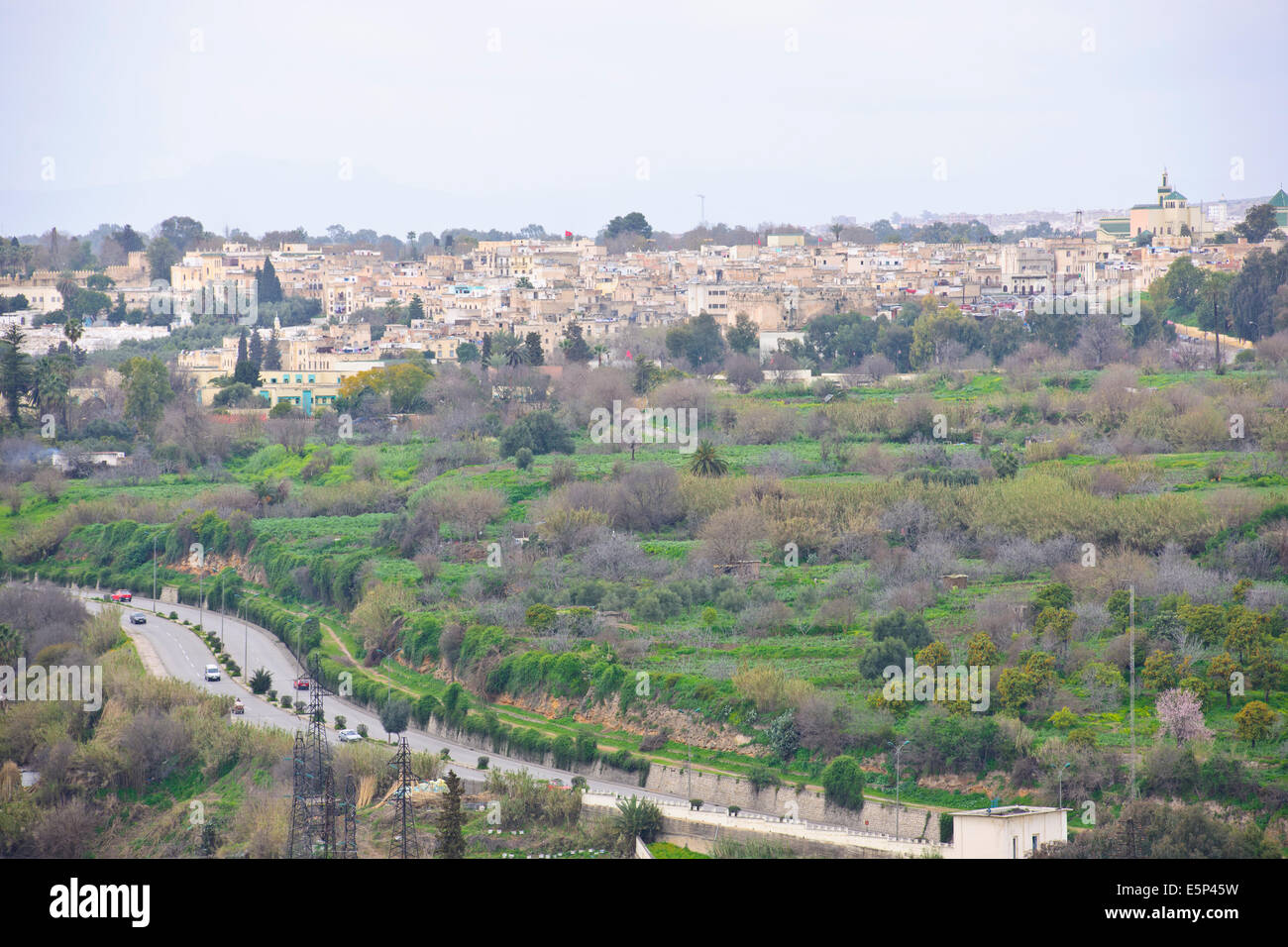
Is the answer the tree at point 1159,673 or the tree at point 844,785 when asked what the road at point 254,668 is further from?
the tree at point 1159,673

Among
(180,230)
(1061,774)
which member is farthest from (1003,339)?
(180,230)

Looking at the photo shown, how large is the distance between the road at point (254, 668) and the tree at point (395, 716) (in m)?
0.13

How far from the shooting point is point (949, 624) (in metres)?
25.4

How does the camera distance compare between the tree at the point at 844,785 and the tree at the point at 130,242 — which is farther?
the tree at the point at 130,242

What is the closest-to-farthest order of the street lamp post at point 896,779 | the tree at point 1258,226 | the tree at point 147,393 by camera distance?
the street lamp post at point 896,779, the tree at point 147,393, the tree at point 1258,226

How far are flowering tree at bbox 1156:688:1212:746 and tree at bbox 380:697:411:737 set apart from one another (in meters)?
10.4

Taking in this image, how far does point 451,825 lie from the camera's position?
59.3 feet

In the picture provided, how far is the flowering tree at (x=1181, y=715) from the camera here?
20.0m

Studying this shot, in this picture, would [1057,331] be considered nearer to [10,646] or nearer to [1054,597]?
[1054,597]

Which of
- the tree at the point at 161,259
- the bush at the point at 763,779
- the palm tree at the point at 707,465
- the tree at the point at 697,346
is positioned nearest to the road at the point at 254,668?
the bush at the point at 763,779

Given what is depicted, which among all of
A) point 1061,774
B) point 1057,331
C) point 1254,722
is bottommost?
point 1061,774

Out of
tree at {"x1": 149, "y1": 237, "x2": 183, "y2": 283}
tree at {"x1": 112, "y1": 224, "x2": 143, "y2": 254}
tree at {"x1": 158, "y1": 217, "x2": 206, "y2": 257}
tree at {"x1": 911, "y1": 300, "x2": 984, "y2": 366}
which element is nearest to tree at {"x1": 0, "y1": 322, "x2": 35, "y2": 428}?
tree at {"x1": 911, "y1": 300, "x2": 984, "y2": 366}

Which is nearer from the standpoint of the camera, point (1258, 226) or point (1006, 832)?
point (1006, 832)

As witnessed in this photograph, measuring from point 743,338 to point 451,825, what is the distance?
133 ft
